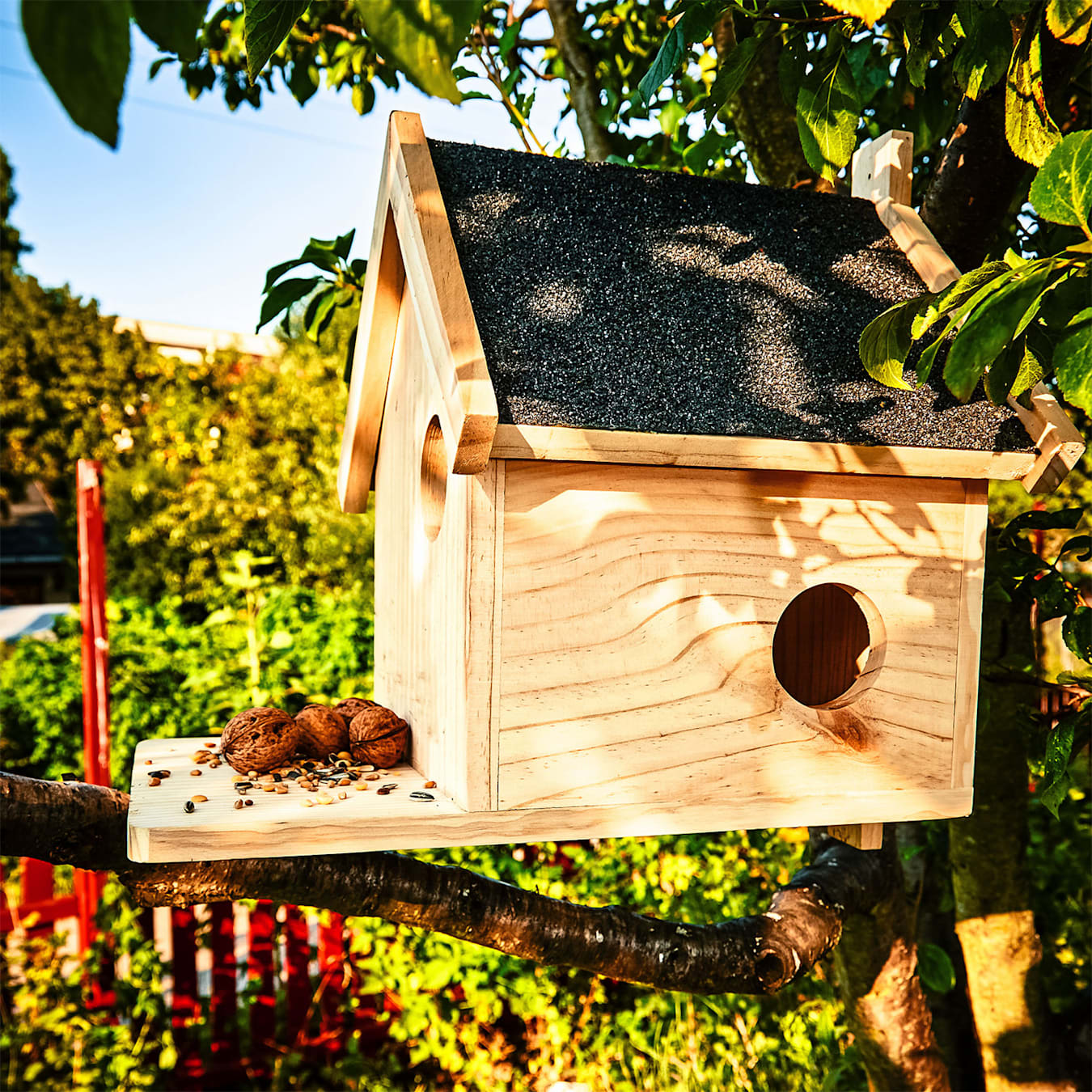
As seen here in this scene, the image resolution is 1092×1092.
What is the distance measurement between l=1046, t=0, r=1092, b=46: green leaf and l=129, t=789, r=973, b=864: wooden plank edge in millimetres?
1015

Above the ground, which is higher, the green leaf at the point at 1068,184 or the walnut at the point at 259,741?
the green leaf at the point at 1068,184

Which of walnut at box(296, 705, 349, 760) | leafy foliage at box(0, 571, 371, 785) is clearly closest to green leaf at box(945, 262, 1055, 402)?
walnut at box(296, 705, 349, 760)

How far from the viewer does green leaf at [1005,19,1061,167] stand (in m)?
1.18

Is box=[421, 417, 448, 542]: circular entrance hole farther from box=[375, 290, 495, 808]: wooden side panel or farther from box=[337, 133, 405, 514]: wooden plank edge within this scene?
box=[337, 133, 405, 514]: wooden plank edge

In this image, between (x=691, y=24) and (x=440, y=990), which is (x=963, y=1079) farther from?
(x=691, y=24)

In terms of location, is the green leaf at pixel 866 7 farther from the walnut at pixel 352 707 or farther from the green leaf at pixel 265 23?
the walnut at pixel 352 707

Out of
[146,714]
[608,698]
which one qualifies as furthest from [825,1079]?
[146,714]

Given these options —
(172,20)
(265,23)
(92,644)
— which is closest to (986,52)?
(265,23)

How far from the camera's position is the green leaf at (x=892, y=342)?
114cm

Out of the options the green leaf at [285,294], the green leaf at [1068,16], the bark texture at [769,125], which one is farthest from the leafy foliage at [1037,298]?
the bark texture at [769,125]

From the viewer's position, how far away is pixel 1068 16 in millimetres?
1005

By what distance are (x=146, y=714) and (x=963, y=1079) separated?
150 inches

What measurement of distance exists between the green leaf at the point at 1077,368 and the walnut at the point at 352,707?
119cm

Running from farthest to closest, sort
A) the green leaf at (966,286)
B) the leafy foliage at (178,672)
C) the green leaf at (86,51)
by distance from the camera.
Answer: the leafy foliage at (178,672)
the green leaf at (966,286)
the green leaf at (86,51)
